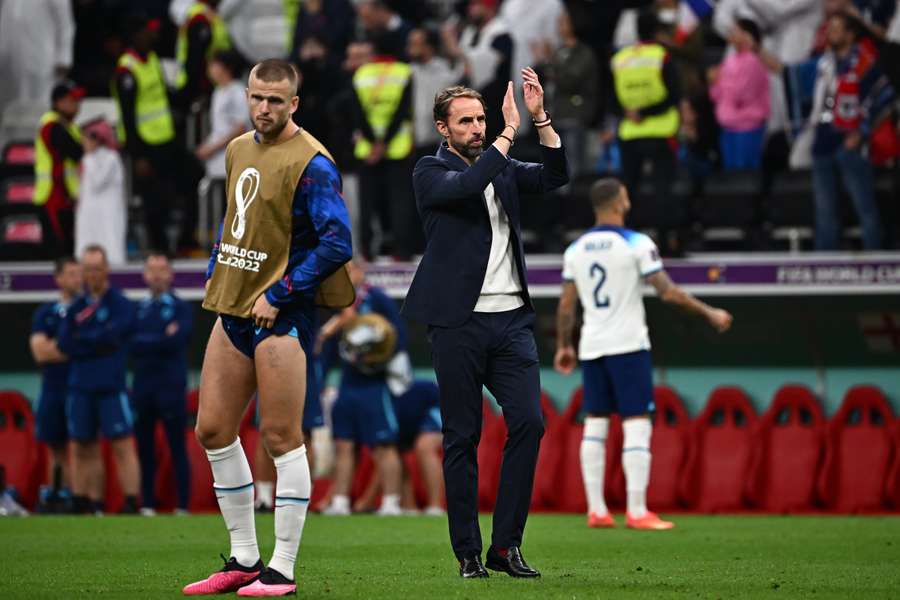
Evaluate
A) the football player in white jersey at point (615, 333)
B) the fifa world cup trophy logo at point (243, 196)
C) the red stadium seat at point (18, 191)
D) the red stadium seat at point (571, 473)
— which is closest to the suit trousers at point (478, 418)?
the fifa world cup trophy logo at point (243, 196)

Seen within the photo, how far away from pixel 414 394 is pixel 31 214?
5576 millimetres

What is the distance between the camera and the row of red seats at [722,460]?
1500cm

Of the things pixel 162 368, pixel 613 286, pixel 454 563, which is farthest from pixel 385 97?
pixel 454 563

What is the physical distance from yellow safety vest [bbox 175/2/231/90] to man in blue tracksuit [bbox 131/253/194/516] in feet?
10.8

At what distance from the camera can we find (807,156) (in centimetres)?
1678

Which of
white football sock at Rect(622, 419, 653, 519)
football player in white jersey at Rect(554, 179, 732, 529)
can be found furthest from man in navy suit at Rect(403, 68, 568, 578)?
white football sock at Rect(622, 419, 653, 519)

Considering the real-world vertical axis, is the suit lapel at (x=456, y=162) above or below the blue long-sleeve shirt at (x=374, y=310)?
above

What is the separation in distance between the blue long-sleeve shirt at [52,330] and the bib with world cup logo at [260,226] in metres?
8.77

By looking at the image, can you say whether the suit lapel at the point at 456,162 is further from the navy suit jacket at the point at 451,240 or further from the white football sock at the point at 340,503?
the white football sock at the point at 340,503

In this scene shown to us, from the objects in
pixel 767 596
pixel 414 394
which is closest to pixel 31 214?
pixel 414 394

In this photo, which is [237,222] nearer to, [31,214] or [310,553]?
[310,553]

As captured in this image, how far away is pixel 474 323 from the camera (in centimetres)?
752

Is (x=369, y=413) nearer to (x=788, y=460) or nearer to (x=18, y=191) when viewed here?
(x=788, y=460)

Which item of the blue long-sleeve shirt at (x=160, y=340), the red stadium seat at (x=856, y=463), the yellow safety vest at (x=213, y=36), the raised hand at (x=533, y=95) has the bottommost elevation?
the red stadium seat at (x=856, y=463)
